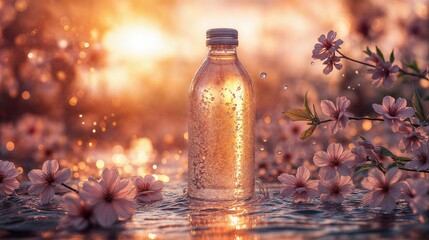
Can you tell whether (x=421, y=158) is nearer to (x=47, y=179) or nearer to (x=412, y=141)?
(x=412, y=141)

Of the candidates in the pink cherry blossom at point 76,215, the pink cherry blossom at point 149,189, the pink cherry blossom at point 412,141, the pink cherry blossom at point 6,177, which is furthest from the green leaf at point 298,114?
the pink cherry blossom at point 6,177

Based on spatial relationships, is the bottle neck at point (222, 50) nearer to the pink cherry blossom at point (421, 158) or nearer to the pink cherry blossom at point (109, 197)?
the pink cherry blossom at point (109, 197)

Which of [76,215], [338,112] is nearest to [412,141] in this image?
[338,112]

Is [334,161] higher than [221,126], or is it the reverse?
[221,126]

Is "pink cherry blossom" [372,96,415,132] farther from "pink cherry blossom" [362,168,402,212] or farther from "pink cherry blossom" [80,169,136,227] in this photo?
"pink cherry blossom" [80,169,136,227]

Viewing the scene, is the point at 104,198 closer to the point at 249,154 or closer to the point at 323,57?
the point at 249,154

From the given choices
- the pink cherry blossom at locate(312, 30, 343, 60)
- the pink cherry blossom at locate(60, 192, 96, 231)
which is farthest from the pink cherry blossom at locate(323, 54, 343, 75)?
the pink cherry blossom at locate(60, 192, 96, 231)
